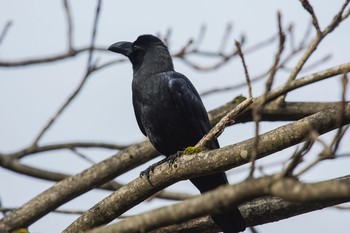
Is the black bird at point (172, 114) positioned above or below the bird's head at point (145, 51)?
below

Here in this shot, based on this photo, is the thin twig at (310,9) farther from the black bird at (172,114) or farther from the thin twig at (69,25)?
the thin twig at (69,25)

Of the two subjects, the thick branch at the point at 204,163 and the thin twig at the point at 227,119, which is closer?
the thick branch at the point at 204,163

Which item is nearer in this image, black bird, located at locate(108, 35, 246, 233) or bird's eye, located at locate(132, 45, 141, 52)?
black bird, located at locate(108, 35, 246, 233)

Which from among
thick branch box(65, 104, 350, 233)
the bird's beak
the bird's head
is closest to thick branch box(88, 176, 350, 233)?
thick branch box(65, 104, 350, 233)

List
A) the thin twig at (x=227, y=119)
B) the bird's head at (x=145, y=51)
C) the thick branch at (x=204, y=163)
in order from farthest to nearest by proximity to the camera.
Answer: the bird's head at (x=145, y=51), the thin twig at (x=227, y=119), the thick branch at (x=204, y=163)

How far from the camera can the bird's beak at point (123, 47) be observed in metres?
6.77

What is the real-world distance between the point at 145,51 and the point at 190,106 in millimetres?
1070

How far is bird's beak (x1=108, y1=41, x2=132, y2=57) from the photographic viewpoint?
6773mm

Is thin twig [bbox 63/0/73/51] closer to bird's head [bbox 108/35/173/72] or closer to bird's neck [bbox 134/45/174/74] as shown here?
bird's head [bbox 108/35/173/72]

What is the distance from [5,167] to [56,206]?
2.39 ft

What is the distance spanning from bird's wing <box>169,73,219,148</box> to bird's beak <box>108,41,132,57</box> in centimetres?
94

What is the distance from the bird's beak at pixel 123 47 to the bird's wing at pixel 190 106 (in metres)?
0.94

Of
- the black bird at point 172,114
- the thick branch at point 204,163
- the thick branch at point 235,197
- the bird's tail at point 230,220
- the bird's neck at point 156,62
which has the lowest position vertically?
the thick branch at point 235,197

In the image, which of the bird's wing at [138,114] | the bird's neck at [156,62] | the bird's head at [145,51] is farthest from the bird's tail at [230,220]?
the bird's head at [145,51]
